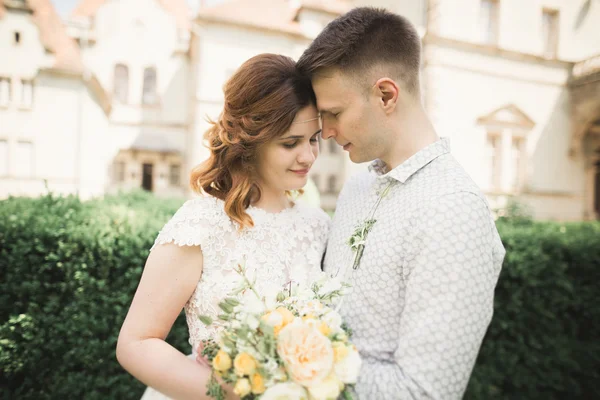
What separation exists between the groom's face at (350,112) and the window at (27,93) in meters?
22.9

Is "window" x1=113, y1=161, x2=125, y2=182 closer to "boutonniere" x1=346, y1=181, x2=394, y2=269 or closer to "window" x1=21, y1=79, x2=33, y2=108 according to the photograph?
"window" x1=21, y1=79, x2=33, y2=108

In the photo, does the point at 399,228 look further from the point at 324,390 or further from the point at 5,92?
the point at 5,92

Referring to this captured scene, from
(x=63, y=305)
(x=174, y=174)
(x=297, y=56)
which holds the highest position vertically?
(x=297, y=56)

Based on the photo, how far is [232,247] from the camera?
7.25 ft

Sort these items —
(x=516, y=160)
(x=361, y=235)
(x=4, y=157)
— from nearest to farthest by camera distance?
(x=361, y=235) → (x=516, y=160) → (x=4, y=157)

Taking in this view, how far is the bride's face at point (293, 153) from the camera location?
7.65ft

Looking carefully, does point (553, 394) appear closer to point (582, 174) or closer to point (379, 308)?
point (379, 308)

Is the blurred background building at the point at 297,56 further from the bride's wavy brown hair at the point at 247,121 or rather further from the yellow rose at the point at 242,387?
the yellow rose at the point at 242,387

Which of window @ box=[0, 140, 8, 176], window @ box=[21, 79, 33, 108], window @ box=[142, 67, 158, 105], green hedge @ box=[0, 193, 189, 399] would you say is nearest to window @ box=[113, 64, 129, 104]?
window @ box=[142, 67, 158, 105]

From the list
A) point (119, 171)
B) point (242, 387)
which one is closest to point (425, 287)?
point (242, 387)

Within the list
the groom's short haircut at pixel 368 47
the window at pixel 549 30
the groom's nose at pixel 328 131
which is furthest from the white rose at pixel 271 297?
the window at pixel 549 30

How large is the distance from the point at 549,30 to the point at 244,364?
24.1 metres

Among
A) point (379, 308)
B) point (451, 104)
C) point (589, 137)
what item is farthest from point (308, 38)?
point (379, 308)

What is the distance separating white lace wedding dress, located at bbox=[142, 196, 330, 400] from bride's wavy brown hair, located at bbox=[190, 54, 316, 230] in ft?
0.31
